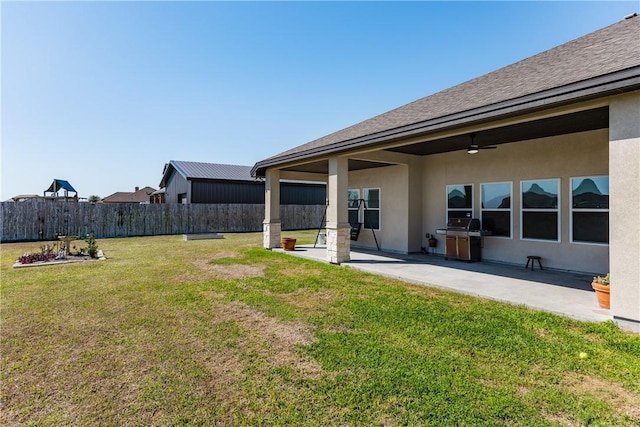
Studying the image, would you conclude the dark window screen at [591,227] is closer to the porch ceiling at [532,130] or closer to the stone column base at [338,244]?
the porch ceiling at [532,130]

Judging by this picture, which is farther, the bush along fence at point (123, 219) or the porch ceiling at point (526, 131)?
the bush along fence at point (123, 219)

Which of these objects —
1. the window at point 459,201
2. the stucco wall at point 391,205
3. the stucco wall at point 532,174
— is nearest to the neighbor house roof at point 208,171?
the stucco wall at point 391,205

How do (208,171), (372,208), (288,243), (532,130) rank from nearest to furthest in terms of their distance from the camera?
(532,130)
(288,243)
(372,208)
(208,171)

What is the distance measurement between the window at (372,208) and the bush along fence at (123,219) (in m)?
10.8

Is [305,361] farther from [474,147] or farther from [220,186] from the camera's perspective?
[220,186]

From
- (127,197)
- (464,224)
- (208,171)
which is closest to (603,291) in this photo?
(464,224)

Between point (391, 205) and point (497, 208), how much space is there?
314 cm

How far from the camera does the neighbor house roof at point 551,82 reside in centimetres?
389

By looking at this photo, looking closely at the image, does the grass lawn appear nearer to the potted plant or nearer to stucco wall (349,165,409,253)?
the potted plant

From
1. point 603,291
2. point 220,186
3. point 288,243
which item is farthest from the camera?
point 220,186

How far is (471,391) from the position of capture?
2.67m

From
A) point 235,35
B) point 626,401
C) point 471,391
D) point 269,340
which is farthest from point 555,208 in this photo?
point 235,35

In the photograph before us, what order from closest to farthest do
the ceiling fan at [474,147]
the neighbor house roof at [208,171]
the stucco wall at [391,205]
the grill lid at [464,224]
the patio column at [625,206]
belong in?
1. the patio column at [625,206]
2. the ceiling fan at [474,147]
3. the grill lid at [464,224]
4. the stucco wall at [391,205]
5. the neighbor house roof at [208,171]

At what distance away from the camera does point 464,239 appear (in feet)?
28.1
